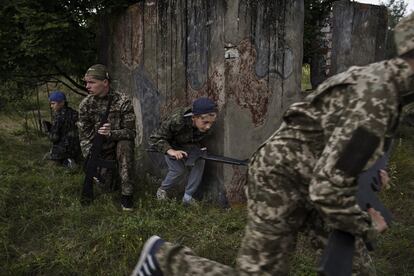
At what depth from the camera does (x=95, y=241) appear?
3.71 metres

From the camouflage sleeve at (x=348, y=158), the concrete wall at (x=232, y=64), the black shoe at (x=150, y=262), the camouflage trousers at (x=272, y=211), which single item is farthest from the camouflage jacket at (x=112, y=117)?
the camouflage sleeve at (x=348, y=158)

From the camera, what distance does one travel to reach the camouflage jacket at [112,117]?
4.64m

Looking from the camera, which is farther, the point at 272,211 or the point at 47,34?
the point at 47,34

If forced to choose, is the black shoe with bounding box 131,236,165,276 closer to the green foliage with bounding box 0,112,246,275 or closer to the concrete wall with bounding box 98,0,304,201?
the green foliage with bounding box 0,112,246,275

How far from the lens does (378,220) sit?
2092 millimetres

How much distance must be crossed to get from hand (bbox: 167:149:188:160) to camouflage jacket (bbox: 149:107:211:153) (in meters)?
0.06

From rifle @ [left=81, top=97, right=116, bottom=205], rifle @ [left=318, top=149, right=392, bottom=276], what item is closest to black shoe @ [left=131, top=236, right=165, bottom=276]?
rifle @ [left=318, top=149, right=392, bottom=276]

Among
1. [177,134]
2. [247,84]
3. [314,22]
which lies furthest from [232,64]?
[314,22]

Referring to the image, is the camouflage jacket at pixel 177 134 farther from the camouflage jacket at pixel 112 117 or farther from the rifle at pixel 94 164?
the rifle at pixel 94 164

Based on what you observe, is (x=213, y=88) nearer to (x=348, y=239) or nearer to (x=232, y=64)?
(x=232, y=64)

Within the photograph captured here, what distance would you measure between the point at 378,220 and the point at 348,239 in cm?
17

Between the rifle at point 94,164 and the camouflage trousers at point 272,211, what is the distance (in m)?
2.35

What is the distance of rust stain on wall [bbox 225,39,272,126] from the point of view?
4.23 m

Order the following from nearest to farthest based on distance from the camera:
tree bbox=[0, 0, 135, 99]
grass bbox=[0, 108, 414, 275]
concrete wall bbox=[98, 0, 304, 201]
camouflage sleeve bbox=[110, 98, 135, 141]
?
1. grass bbox=[0, 108, 414, 275]
2. concrete wall bbox=[98, 0, 304, 201]
3. camouflage sleeve bbox=[110, 98, 135, 141]
4. tree bbox=[0, 0, 135, 99]
